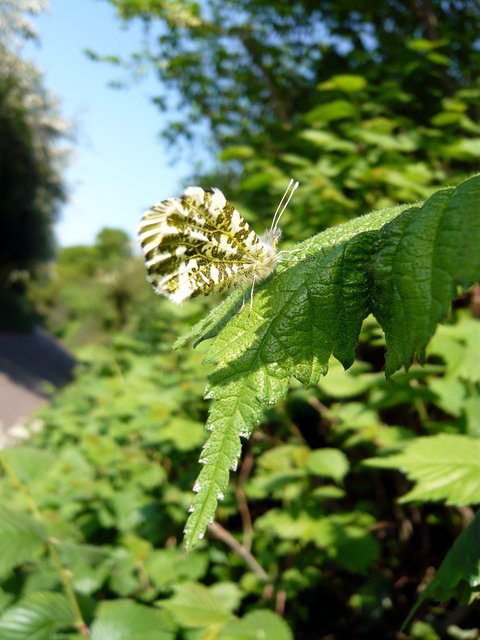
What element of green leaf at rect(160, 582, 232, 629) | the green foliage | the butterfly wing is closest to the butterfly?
the butterfly wing

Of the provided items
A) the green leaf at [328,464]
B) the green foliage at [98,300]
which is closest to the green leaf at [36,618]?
the green leaf at [328,464]

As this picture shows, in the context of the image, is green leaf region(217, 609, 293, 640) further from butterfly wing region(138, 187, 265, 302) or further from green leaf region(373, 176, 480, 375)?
green leaf region(373, 176, 480, 375)

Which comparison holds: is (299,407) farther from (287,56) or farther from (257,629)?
(287,56)

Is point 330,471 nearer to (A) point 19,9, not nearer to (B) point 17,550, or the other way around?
(B) point 17,550

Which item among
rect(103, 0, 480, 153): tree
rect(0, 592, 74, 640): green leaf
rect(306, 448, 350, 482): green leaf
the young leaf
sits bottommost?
rect(0, 592, 74, 640): green leaf

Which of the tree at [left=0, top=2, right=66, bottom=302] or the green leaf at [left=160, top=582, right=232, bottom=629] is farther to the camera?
the tree at [left=0, top=2, right=66, bottom=302]

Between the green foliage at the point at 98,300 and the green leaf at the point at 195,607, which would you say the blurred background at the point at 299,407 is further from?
the green foliage at the point at 98,300

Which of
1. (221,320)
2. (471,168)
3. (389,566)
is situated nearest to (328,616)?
(389,566)
